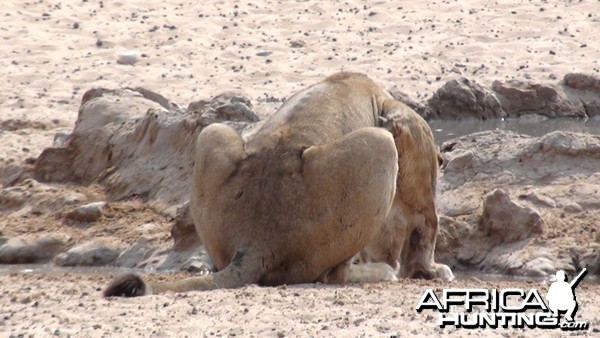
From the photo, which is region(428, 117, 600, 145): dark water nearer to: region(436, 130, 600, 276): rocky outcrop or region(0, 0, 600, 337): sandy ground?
region(0, 0, 600, 337): sandy ground

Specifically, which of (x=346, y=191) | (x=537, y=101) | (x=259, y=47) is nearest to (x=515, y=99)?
(x=537, y=101)

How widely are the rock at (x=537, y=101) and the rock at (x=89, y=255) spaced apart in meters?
6.22

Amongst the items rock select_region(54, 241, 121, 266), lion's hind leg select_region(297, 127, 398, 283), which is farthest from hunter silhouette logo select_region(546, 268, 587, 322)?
rock select_region(54, 241, 121, 266)

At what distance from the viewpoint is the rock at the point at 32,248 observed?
9602mm

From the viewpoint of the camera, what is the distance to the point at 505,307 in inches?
250

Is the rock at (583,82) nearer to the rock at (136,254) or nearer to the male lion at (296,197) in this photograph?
the rock at (136,254)

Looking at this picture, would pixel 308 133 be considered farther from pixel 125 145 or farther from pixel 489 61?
pixel 489 61

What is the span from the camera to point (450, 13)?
1819 cm

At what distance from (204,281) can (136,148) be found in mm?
3888

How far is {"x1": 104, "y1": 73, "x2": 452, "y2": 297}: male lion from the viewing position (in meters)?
7.10

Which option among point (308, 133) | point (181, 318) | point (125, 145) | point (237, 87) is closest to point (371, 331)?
point (181, 318)

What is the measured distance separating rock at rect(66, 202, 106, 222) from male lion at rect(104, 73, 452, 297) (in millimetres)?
2526

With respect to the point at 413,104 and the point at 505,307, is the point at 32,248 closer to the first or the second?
the point at 505,307

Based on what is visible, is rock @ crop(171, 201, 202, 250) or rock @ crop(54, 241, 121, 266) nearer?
rock @ crop(171, 201, 202, 250)
